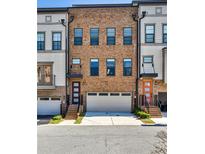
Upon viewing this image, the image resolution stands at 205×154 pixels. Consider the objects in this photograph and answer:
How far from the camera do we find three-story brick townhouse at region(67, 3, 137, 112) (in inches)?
523

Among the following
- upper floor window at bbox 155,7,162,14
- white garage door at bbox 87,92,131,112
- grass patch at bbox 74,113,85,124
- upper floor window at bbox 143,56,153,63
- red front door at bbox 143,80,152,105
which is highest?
upper floor window at bbox 155,7,162,14

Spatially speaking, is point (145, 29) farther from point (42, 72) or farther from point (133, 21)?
point (42, 72)

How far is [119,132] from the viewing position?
322 inches

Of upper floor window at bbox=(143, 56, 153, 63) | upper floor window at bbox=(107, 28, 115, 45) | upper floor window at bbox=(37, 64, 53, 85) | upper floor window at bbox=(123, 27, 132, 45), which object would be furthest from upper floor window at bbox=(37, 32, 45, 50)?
upper floor window at bbox=(143, 56, 153, 63)

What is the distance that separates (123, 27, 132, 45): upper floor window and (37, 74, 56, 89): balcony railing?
6200mm

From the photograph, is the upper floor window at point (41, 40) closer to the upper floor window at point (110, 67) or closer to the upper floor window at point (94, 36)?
the upper floor window at point (94, 36)

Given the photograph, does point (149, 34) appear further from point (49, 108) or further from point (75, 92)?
point (49, 108)

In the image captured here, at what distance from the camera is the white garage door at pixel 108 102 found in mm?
13328

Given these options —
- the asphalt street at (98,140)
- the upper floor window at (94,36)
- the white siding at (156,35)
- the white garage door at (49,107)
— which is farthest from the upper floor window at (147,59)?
the white garage door at (49,107)

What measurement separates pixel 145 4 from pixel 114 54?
14.3 feet

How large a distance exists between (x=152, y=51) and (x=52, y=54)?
25.2 ft

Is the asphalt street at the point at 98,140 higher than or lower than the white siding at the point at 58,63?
lower

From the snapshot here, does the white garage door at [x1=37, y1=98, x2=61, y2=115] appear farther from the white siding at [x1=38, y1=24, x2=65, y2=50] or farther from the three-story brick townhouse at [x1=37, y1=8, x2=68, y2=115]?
the white siding at [x1=38, y1=24, x2=65, y2=50]
